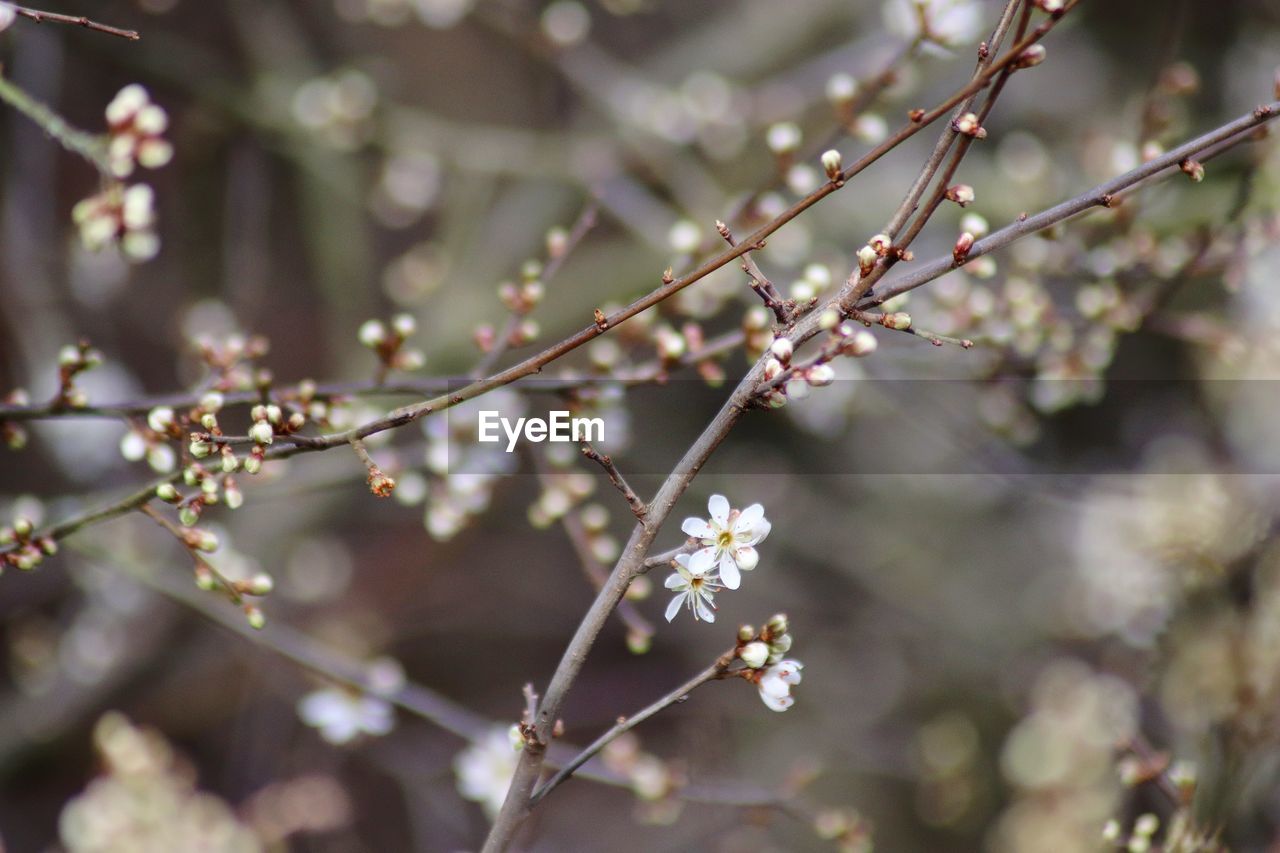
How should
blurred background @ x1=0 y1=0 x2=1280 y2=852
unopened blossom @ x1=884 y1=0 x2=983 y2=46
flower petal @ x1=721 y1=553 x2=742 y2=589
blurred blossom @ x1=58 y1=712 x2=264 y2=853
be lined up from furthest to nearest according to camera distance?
blurred blossom @ x1=58 y1=712 x2=264 y2=853 → blurred background @ x1=0 y1=0 x2=1280 y2=852 → unopened blossom @ x1=884 y1=0 x2=983 y2=46 → flower petal @ x1=721 y1=553 x2=742 y2=589

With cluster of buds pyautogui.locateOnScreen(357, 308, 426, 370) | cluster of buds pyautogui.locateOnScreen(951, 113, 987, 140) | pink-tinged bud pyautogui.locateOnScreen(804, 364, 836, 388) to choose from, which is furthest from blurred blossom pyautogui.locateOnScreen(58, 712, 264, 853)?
cluster of buds pyautogui.locateOnScreen(951, 113, 987, 140)

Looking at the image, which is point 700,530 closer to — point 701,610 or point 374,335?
point 701,610

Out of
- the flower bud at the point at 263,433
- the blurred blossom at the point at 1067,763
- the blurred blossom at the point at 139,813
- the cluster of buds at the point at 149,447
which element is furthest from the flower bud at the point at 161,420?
the blurred blossom at the point at 1067,763

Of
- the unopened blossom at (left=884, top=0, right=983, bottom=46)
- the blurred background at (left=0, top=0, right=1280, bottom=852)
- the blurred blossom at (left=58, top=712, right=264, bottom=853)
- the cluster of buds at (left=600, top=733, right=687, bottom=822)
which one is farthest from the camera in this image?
the blurred blossom at (left=58, top=712, right=264, bottom=853)

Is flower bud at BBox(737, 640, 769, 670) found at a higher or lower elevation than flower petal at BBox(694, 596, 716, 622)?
lower

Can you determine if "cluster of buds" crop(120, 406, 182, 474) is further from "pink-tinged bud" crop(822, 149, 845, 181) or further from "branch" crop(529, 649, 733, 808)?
"pink-tinged bud" crop(822, 149, 845, 181)

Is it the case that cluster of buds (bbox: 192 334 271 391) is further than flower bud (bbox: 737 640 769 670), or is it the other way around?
cluster of buds (bbox: 192 334 271 391)

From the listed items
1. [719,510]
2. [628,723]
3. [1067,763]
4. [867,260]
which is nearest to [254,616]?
[628,723]
